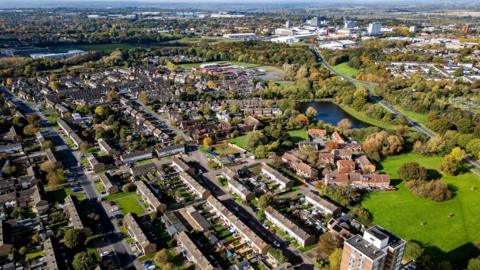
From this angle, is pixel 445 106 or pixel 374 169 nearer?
pixel 374 169

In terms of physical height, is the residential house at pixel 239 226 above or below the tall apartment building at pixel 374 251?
below

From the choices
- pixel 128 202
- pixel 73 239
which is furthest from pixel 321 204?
pixel 73 239

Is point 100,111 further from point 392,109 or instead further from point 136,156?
point 392,109

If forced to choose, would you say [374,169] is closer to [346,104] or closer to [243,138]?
[243,138]

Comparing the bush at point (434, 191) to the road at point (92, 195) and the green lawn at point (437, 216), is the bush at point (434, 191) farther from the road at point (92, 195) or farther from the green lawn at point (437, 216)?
the road at point (92, 195)

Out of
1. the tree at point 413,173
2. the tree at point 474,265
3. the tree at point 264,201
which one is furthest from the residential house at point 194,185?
the tree at point 474,265

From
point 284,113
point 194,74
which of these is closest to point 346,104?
point 284,113
